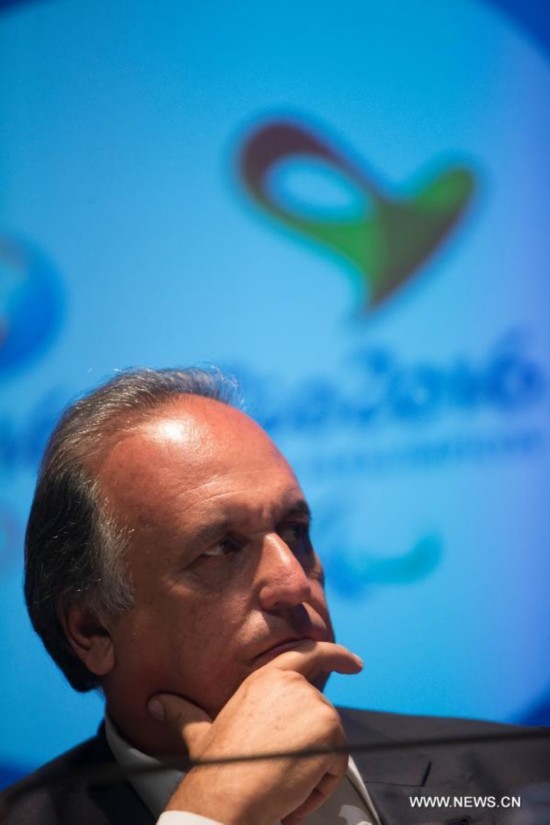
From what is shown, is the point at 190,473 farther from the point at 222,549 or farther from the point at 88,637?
the point at 88,637

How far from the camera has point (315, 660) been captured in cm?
141

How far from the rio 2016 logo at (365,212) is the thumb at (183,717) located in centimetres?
126

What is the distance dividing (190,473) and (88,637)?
31 centimetres

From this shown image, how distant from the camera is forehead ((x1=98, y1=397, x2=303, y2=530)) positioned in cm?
153

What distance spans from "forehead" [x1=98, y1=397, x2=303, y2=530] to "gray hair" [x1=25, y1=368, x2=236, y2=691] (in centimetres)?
4

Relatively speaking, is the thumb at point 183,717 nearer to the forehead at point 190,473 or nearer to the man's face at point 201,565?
the man's face at point 201,565

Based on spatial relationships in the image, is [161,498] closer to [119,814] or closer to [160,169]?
[119,814]

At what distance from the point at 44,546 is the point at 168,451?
27 cm

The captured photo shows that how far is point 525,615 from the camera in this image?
257 cm

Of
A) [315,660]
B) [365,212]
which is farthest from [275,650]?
[365,212]

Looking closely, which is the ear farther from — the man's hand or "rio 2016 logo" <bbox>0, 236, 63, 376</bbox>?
"rio 2016 logo" <bbox>0, 236, 63, 376</bbox>

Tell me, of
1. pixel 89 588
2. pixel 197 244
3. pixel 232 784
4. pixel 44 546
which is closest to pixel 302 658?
pixel 232 784

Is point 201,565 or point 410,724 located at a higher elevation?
point 201,565

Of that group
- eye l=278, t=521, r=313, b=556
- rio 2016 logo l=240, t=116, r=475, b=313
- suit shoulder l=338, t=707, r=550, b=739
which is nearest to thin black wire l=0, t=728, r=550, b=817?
eye l=278, t=521, r=313, b=556
